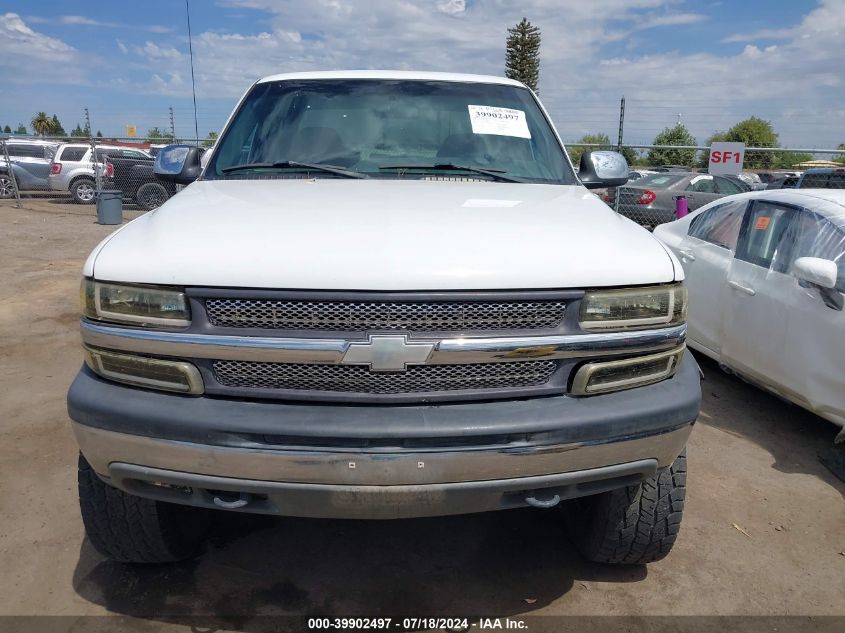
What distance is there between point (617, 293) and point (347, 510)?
43.0 inches

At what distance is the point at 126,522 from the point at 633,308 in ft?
6.51

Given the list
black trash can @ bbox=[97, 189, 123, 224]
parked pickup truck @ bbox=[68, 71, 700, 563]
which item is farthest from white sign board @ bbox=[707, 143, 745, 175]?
black trash can @ bbox=[97, 189, 123, 224]

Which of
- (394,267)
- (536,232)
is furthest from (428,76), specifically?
(394,267)

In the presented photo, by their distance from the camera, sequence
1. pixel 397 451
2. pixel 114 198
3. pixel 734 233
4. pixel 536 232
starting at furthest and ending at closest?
pixel 114 198 → pixel 734 233 → pixel 536 232 → pixel 397 451

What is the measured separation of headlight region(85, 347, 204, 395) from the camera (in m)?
2.09

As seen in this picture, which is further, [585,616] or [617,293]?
[585,616]

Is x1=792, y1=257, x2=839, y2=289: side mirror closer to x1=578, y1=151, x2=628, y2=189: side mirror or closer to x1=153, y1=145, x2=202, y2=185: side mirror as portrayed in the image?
x1=578, y1=151, x2=628, y2=189: side mirror

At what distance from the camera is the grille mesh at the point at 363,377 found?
2.07 meters

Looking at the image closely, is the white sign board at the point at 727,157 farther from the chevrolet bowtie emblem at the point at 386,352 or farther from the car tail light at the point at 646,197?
the chevrolet bowtie emblem at the point at 386,352

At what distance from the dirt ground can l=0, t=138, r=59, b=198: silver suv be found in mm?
17692

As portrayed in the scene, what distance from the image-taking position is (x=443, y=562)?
2.86 m

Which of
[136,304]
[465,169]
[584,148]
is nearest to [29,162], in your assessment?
[584,148]

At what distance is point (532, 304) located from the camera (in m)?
2.12

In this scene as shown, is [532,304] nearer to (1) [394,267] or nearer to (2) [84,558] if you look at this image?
(1) [394,267]
